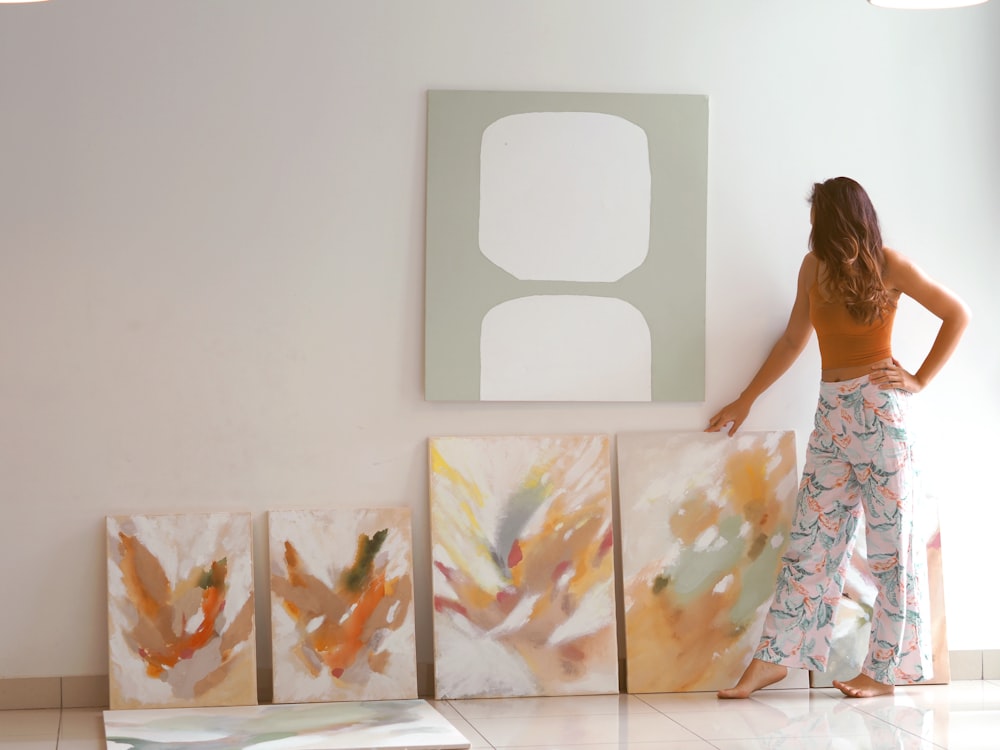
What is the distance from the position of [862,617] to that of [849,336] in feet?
3.39

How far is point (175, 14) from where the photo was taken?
13.1 ft

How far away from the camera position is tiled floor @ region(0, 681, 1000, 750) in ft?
11.3

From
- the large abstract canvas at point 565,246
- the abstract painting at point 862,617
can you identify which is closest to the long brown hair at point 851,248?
the large abstract canvas at point 565,246

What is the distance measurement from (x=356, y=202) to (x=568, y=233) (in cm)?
73

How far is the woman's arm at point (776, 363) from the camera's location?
13.8 feet

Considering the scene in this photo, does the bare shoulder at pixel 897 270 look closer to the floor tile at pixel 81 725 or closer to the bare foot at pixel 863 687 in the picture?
the bare foot at pixel 863 687

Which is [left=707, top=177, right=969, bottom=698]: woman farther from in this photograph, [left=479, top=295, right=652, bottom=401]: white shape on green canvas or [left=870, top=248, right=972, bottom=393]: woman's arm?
[left=479, top=295, right=652, bottom=401]: white shape on green canvas

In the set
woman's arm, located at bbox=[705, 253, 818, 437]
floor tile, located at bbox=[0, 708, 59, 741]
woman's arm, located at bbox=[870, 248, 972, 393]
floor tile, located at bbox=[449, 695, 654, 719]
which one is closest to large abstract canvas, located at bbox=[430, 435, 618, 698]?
floor tile, located at bbox=[449, 695, 654, 719]

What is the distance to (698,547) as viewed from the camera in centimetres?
423

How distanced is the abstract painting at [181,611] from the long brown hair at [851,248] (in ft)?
6.86

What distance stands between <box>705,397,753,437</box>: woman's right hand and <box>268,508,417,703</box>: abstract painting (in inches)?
44.1

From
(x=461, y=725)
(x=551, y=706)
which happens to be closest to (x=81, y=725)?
(x=461, y=725)

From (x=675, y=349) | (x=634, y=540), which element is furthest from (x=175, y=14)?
(x=634, y=540)

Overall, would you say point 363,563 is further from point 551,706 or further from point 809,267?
point 809,267
